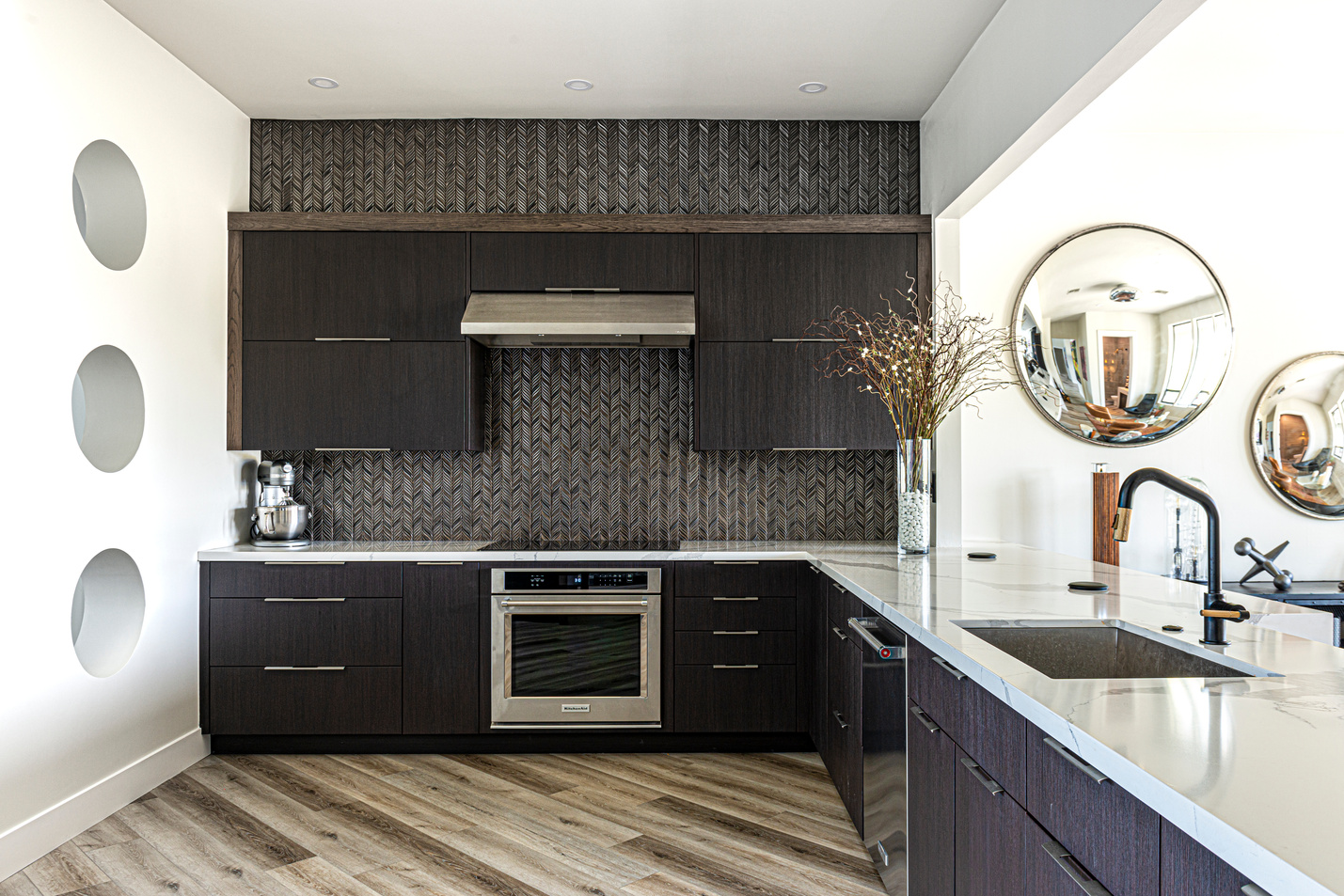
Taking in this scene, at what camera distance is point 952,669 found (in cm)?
175

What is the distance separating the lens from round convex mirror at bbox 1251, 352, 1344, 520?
143 inches

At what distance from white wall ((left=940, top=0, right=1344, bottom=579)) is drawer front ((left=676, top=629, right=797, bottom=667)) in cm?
91

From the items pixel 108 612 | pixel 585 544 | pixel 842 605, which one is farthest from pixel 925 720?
pixel 108 612

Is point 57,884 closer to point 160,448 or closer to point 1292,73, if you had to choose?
point 160,448

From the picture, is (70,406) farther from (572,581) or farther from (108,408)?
(572,581)

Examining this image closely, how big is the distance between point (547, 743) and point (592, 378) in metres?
1.63

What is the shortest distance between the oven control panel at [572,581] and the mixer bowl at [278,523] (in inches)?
37.5

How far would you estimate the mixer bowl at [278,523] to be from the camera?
12.1 feet

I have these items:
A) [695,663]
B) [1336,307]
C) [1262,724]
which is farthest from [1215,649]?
→ [1336,307]

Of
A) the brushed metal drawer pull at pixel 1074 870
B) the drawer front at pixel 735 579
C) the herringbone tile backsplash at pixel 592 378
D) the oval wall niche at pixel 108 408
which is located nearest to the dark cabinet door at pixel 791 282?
the herringbone tile backsplash at pixel 592 378

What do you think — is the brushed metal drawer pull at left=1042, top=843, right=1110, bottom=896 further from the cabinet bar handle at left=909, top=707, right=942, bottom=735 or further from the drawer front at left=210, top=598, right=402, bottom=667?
the drawer front at left=210, top=598, right=402, bottom=667

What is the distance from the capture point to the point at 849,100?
367 centimetres

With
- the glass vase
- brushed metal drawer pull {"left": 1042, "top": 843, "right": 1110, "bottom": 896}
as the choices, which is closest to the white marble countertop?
brushed metal drawer pull {"left": 1042, "top": 843, "right": 1110, "bottom": 896}

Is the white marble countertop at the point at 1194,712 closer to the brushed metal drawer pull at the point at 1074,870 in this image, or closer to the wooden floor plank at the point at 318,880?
the brushed metal drawer pull at the point at 1074,870
